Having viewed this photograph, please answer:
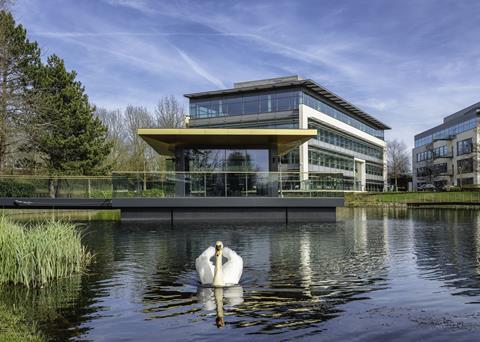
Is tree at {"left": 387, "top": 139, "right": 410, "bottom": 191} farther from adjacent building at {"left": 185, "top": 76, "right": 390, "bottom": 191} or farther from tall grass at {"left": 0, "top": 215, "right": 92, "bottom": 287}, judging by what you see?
tall grass at {"left": 0, "top": 215, "right": 92, "bottom": 287}

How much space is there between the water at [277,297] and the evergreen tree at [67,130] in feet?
91.4

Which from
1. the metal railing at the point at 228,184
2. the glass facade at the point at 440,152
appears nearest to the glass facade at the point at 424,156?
the glass facade at the point at 440,152

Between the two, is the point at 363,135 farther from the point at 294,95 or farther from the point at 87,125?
the point at 87,125

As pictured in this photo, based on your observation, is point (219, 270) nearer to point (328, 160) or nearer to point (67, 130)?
point (67, 130)

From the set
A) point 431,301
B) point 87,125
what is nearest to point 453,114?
point 87,125

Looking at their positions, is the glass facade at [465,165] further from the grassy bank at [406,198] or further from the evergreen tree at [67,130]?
the evergreen tree at [67,130]

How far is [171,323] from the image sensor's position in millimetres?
7750

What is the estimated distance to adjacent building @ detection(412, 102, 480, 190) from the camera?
288 ft

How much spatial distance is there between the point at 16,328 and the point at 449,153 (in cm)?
10303

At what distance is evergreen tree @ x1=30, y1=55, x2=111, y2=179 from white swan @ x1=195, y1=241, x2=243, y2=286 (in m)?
33.5

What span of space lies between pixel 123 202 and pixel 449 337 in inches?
929

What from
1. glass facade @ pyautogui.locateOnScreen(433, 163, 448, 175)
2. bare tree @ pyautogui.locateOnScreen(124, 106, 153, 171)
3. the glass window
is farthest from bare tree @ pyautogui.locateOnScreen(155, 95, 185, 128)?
glass facade @ pyautogui.locateOnScreen(433, 163, 448, 175)

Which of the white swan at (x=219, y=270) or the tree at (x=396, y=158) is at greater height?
the tree at (x=396, y=158)

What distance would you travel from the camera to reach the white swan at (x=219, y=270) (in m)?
10.3
